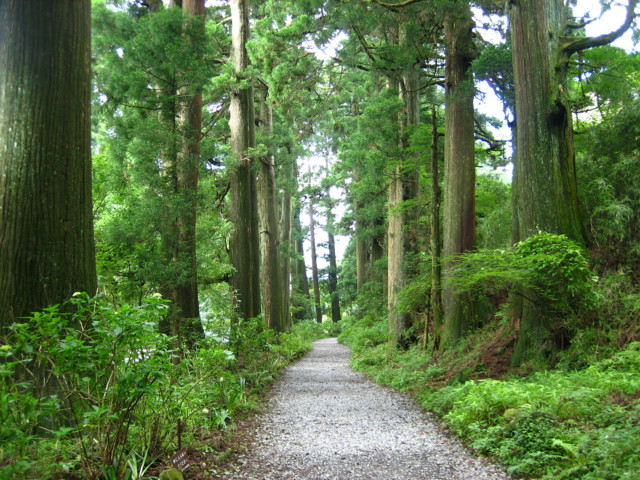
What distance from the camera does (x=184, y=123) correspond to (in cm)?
848

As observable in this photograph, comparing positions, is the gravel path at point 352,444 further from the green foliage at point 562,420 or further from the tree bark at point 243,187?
the tree bark at point 243,187

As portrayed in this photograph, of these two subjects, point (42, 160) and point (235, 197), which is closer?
point (42, 160)

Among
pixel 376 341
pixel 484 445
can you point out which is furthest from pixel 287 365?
pixel 484 445

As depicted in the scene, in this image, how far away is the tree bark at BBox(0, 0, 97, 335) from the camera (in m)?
3.78

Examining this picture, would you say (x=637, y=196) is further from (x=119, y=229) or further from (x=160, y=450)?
(x=119, y=229)

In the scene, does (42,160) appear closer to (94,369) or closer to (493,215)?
(94,369)

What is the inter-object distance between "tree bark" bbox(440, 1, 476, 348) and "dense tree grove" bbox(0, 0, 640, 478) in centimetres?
4

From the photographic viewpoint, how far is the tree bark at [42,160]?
3781mm

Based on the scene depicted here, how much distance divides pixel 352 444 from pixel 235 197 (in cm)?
845

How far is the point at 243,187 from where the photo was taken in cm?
1229

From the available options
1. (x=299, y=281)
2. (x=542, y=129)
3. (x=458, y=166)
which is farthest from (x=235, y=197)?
(x=299, y=281)

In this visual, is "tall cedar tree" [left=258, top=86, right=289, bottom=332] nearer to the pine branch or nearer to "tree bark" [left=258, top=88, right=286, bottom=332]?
"tree bark" [left=258, top=88, right=286, bottom=332]

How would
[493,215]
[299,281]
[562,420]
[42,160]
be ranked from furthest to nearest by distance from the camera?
[299,281]
[493,215]
[562,420]
[42,160]

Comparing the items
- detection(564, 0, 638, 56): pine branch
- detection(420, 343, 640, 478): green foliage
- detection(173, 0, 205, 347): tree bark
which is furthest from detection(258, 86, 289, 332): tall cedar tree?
detection(420, 343, 640, 478): green foliage
